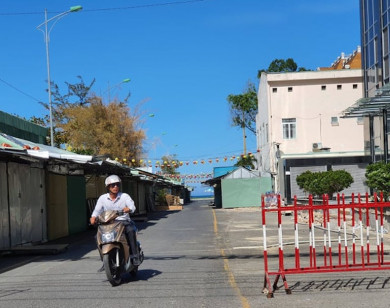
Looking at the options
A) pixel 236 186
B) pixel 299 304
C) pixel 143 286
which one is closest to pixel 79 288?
pixel 143 286

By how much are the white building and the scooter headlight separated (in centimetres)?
3837

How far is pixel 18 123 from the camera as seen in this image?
20469 millimetres

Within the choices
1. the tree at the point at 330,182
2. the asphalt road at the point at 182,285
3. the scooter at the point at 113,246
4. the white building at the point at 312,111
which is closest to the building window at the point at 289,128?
the white building at the point at 312,111

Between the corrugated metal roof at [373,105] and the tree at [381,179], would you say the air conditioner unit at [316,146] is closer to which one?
the corrugated metal roof at [373,105]

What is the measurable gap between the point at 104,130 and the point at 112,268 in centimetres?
3430

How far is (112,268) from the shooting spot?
8375mm

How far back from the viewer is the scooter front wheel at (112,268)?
8.22 meters

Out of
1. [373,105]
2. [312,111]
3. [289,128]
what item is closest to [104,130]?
[289,128]

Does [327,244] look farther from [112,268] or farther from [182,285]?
[112,268]

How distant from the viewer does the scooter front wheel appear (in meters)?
8.22

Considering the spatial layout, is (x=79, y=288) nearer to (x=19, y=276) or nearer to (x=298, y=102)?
(x=19, y=276)

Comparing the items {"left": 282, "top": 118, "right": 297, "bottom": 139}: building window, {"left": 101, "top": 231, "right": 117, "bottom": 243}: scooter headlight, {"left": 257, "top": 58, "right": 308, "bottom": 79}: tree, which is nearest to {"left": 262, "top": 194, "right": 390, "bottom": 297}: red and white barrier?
{"left": 101, "top": 231, "right": 117, "bottom": 243}: scooter headlight

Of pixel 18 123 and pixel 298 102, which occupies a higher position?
pixel 298 102

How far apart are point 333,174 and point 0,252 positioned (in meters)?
20.3
